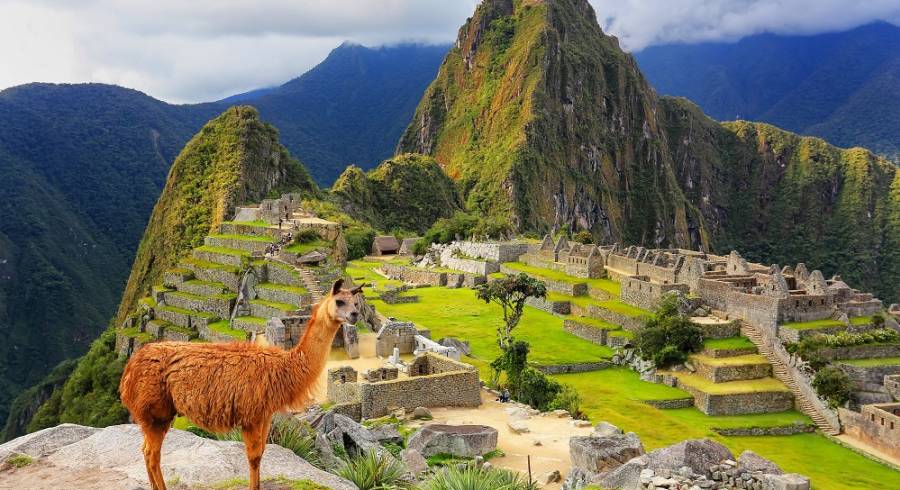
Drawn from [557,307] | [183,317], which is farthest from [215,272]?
[557,307]

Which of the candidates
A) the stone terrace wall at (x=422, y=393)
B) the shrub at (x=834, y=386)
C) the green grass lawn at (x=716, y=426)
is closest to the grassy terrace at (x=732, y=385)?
the green grass lawn at (x=716, y=426)

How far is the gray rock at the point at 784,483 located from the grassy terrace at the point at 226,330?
18628 millimetres

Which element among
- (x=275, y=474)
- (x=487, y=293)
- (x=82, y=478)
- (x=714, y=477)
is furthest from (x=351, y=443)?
(x=487, y=293)

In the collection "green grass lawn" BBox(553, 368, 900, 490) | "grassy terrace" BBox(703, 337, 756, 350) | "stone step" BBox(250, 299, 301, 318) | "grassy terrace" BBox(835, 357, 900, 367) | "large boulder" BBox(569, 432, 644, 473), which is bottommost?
"green grass lawn" BBox(553, 368, 900, 490)

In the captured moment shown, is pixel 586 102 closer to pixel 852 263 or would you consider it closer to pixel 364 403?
pixel 852 263

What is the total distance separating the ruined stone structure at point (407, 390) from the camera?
1616 centimetres

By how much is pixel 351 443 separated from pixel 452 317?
25.8 meters

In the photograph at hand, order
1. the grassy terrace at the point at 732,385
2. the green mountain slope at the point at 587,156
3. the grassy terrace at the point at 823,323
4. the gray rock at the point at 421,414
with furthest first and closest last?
the green mountain slope at the point at 587,156
the grassy terrace at the point at 823,323
the grassy terrace at the point at 732,385
the gray rock at the point at 421,414

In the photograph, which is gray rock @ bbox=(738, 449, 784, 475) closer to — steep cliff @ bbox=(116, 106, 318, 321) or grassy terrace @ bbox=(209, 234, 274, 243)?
grassy terrace @ bbox=(209, 234, 274, 243)

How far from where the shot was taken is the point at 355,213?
8894 centimetres

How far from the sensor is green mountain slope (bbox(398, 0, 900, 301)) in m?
138

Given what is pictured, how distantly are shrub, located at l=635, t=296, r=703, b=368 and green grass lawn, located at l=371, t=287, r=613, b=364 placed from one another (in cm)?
202

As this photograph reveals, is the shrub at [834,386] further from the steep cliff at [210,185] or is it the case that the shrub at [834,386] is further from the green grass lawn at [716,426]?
the steep cliff at [210,185]

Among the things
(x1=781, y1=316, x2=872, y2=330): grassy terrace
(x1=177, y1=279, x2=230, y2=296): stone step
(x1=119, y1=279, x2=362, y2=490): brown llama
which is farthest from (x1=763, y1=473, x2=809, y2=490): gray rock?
(x1=177, y1=279, x2=230, y2=296): stone step
